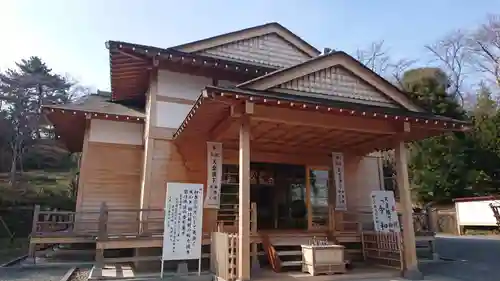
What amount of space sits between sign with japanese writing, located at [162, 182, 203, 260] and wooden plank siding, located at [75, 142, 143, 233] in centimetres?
259

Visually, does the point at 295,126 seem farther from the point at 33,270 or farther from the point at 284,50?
the point at 33,270

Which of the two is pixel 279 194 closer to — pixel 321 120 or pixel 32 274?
pixel 321 120

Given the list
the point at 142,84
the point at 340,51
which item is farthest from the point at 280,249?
the point at 142,84

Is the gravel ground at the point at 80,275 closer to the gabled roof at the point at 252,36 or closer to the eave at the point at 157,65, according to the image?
the eave at the point at 157,65

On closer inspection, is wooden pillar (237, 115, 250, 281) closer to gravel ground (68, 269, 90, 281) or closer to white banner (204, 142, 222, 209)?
white banner (204, 142, 222, 209)

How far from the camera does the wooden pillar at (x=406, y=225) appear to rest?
7.21 metres

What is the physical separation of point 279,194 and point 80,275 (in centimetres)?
614

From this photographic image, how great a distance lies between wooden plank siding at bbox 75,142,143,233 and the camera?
947cm

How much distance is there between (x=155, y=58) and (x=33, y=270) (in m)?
6.06

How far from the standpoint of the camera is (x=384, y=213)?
343 inches

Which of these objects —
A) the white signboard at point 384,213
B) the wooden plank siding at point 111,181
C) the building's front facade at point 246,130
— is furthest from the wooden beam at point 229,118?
the white signboard at point 384,213

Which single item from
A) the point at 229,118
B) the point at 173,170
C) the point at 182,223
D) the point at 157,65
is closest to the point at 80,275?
the point at 182,223

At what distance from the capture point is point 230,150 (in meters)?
9.33

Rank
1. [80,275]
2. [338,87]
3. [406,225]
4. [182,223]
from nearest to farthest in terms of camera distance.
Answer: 1. [182,223]
2. [406,225]
3. [338,87]
4. [80,275]
